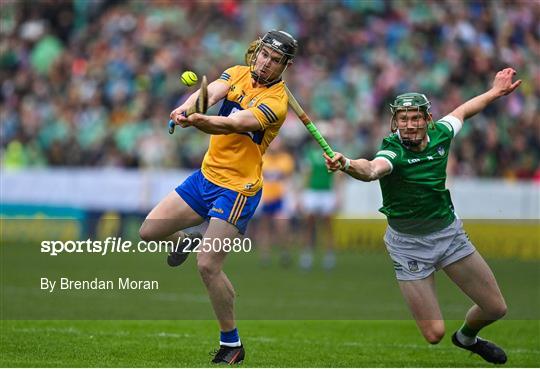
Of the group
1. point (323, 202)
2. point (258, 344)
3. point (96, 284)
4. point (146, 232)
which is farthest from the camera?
point (323, 202)

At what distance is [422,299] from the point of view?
9586mm

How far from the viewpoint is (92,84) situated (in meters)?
25.5

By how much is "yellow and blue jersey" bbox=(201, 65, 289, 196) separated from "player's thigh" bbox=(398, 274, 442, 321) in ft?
5.00

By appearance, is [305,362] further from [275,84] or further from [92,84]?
[92,84]

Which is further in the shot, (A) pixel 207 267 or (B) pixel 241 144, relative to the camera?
(B) pixel 241 144

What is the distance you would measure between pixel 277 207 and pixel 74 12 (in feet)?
25.9

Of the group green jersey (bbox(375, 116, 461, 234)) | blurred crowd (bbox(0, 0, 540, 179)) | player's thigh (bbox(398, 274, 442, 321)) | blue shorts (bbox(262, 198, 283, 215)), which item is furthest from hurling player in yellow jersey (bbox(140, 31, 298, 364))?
blurred crowd (bbox(0, 0, 540, 179))

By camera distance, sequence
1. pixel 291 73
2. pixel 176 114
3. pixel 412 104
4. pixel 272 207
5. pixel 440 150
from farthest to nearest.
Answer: pixel 291 73 < pixel 272 207 < pixel 440 150 < pixel 412 104 < pixel 176 114

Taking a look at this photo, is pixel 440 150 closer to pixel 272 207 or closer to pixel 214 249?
pixel 214 249

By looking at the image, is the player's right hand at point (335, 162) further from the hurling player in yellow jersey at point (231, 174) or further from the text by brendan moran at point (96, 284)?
the text by brendan moran at point (96, 284)

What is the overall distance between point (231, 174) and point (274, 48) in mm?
1113

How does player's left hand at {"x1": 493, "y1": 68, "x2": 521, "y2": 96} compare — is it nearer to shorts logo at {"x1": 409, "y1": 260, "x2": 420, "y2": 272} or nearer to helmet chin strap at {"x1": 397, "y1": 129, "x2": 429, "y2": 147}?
helmet chin strap at {"x1": 397, "y1": 129, "x2": 429, "y2": 147}

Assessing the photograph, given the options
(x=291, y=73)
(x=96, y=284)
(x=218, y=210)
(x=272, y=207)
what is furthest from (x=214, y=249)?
(x=291, y=73)

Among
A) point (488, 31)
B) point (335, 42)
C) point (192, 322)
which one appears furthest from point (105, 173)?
point (192, 322)
